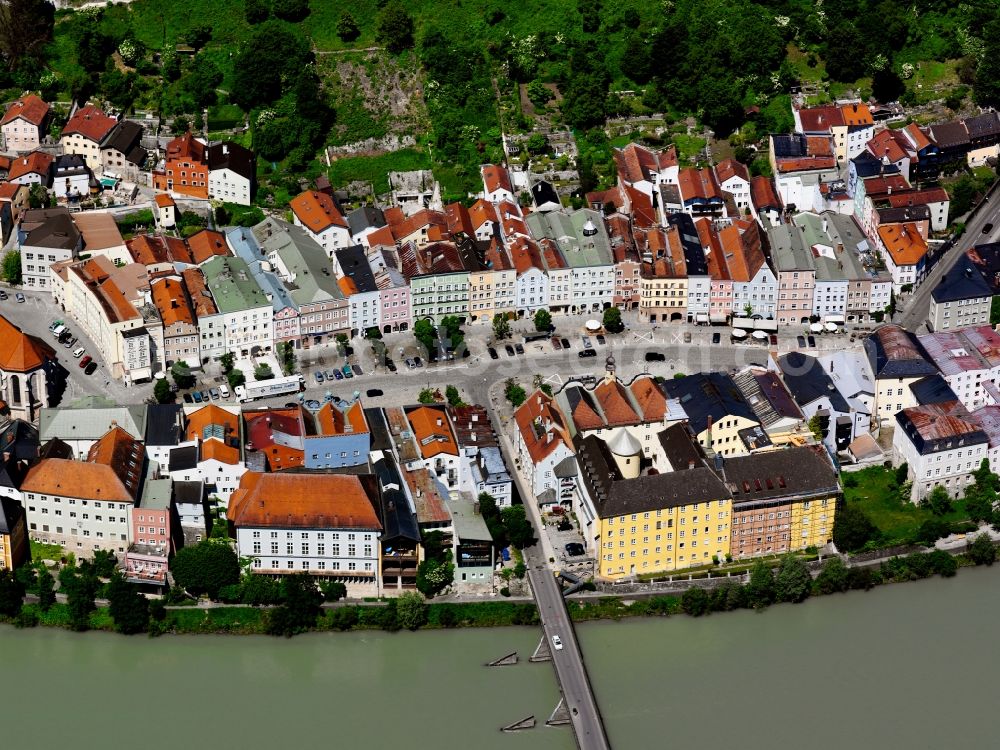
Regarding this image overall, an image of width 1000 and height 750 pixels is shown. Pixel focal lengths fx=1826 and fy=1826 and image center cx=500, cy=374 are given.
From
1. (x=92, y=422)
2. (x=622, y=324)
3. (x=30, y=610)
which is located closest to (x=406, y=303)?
(x=622, y=324)

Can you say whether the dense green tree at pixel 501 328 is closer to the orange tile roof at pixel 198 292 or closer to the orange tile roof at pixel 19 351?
the orange tile roof at pixel 198 292

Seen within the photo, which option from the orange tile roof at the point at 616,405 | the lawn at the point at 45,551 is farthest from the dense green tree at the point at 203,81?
the lawn at the point at 45,551

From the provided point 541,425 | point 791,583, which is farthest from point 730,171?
point 791,583

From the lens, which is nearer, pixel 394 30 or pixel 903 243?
pixel 903 243

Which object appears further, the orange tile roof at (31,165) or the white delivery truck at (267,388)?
the orange tile roof at (31,165)

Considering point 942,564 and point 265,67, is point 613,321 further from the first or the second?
point 265,67
